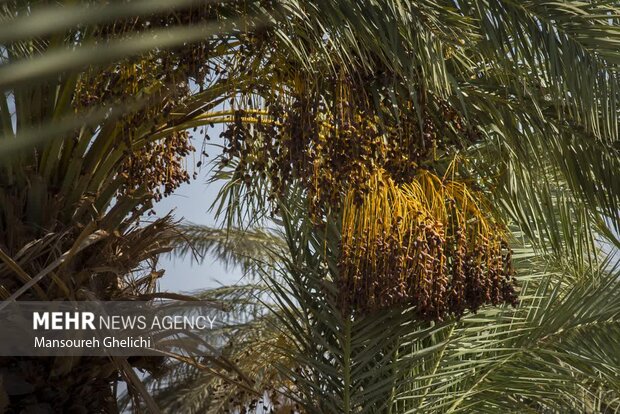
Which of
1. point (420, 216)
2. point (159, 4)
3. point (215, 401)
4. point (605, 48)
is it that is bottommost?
point (215, 401)

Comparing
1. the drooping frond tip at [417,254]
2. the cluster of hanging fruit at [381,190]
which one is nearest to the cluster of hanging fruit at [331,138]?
the cluster of hanging fruit at [381,190]

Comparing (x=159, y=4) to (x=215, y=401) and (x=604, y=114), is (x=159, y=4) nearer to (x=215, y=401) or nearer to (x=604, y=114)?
(x=604, y=114)

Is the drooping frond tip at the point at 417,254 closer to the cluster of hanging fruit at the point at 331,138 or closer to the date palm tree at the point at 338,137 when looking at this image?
the date palm tree at the point at 338,137

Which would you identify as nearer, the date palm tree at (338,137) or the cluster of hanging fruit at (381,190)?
the date palm tree at (338,137)

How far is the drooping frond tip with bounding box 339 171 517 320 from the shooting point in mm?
3988

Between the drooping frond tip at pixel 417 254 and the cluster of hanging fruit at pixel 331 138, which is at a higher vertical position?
the cluster of hanging fruit at pixel 331 138

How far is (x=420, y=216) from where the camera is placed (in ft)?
13.3

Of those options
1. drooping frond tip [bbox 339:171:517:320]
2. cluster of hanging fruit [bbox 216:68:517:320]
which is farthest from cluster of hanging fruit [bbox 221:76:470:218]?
drooping frond tip [bbox 339:171:517:320]

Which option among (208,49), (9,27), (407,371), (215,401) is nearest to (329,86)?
(208,49)

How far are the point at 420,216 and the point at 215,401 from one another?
216 inches

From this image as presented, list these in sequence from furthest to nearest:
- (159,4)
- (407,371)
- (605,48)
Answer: (407,371)
(605,48)
(159,4)

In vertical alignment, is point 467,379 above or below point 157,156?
below

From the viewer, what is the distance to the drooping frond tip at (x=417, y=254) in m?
3.99

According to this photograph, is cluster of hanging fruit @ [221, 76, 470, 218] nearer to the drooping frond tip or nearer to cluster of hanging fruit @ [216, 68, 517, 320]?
cluster of hanging fruit @ [216, 68, 517, 320]
